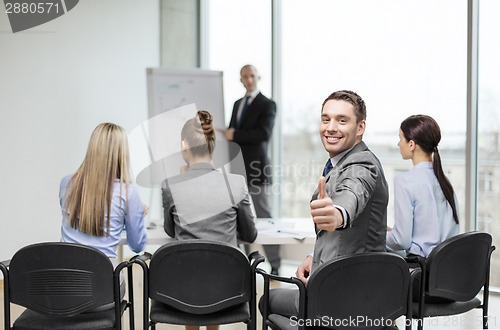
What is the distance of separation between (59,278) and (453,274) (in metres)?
1.71

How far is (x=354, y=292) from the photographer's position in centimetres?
236

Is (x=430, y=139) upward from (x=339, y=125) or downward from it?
downward

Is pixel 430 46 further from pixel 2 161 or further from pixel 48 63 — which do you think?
pixel 2 161

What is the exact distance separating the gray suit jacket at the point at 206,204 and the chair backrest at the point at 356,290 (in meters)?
0.99

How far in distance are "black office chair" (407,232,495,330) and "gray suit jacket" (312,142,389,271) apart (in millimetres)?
506

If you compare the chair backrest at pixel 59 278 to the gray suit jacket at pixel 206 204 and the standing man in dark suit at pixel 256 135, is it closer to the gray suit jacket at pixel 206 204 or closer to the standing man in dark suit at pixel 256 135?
the gray suit jacket at pixel 206 204

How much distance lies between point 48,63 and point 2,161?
3.14 ft

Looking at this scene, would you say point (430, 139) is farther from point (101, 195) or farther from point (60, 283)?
point (60, 283)

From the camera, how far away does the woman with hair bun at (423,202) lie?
3088 millimetres

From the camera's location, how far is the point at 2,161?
17.6 ft

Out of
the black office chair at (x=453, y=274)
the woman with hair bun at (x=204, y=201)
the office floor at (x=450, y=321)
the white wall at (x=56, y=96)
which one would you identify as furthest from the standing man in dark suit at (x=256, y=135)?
the black office chair at (x=453, y=274)

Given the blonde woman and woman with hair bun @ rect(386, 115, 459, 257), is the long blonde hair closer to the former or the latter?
the blonde woman

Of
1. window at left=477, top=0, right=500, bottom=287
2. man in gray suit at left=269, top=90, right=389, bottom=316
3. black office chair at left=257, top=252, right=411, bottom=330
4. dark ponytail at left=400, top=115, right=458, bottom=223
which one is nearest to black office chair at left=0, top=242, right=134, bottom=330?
black office chair at left=257, top=252, right=411, bottom=330

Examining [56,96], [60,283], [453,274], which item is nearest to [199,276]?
[60,283]
